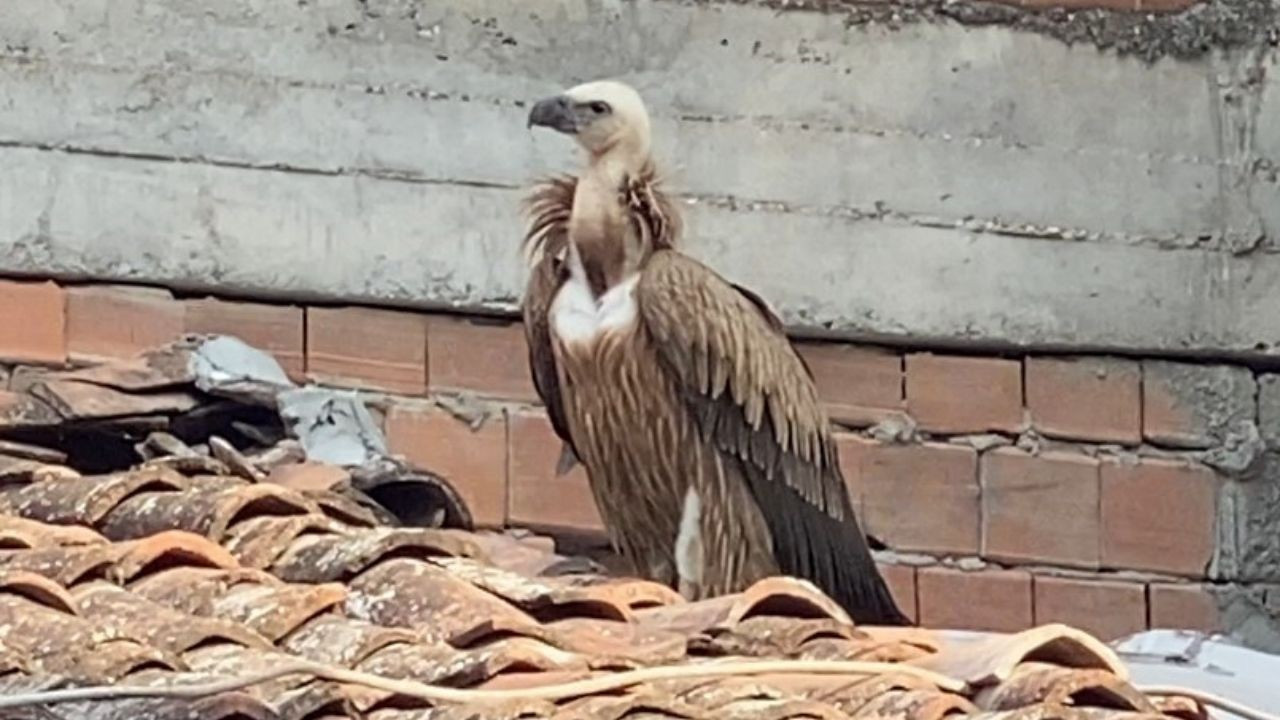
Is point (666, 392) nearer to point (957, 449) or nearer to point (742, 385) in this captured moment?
point (742, 385)

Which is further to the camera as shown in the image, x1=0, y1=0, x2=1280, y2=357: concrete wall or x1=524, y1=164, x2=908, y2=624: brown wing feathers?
x1=0, y1=0, x2=1280, y2=357: concrete wall

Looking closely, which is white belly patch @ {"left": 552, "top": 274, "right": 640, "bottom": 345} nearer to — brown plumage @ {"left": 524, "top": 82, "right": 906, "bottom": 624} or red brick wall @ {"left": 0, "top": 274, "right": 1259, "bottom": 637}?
brown plumage @ {"left": 524, "top": 82, "right": 906, "bottom": 624}

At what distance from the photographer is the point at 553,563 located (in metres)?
4.36

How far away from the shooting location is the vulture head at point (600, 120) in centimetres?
484

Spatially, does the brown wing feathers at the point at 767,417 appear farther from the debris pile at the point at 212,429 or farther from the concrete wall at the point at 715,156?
the concrete wall at the point at 715,156

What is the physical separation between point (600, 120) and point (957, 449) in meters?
1.32

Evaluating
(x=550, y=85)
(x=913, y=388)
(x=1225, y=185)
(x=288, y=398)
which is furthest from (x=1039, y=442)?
(x=288, y=398)

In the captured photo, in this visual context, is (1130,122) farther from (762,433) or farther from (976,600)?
(762,433)

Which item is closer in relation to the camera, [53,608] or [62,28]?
[53,608]

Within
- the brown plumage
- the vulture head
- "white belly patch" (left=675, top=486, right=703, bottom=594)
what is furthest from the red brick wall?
the vulture head

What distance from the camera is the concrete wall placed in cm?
548

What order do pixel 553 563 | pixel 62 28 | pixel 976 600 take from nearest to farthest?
pixel 553 563 < pixel 62 28 < pixel 976 600

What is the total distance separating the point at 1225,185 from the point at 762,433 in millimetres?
1659

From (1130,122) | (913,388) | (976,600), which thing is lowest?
(976,600)
